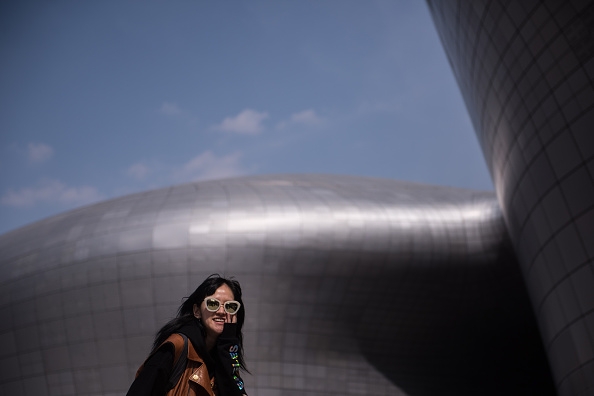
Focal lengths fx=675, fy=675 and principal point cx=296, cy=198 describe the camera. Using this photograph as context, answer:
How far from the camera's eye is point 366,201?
26172mm

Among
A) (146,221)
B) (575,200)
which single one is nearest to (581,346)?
(575,200)

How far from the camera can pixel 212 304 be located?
425 cm

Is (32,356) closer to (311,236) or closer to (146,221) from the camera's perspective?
(146,221)

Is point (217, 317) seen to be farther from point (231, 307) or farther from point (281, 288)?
point (281, 288)

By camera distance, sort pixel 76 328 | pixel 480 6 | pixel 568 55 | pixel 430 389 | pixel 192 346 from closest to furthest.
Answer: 1. pixel 192 346
2. pixel 568 55
3. pixel 480 6
4. pixel 76 328
5. pixel 430 389

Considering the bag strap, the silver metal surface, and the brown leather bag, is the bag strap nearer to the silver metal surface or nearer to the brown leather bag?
the brown leather bag

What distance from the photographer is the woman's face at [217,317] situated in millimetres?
4234

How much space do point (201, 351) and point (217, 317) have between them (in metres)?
0.26

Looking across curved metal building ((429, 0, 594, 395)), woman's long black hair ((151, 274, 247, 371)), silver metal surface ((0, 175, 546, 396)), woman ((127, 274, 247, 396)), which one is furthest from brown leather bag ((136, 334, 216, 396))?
silver metal surface ((0, 175, 546, 396))

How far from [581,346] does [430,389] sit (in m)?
11.3

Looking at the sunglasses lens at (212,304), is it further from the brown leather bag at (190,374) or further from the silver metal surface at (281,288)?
the silver metal surface at (281,288)

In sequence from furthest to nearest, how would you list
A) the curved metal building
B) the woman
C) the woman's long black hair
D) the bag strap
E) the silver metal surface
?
the silver metal surface, the curved metal building, the woman's long black hair, the bag strap, the woman

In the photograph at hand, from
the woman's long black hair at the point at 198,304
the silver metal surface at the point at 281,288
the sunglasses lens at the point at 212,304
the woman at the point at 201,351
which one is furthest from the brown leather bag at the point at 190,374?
the silver metal surface at the point at 281,288

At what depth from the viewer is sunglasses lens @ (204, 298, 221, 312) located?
4.23 metres
